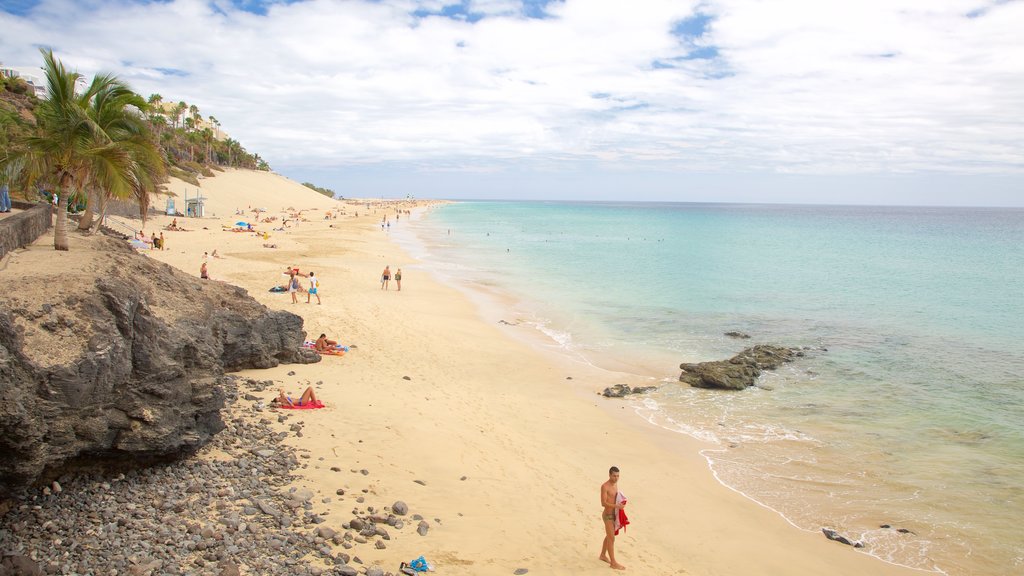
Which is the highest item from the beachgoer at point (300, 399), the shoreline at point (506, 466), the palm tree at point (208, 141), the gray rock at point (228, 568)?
the palm tree at point (208, 141)

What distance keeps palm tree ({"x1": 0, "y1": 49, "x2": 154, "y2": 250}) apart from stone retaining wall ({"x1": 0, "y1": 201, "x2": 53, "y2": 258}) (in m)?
0.49

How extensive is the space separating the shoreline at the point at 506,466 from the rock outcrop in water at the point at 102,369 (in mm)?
1864

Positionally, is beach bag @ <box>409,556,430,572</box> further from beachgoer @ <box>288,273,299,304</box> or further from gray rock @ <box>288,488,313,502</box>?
beachgoer @ <box>288,273,299,304</box>

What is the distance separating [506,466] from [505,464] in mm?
81

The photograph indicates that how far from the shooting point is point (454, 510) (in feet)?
28.5

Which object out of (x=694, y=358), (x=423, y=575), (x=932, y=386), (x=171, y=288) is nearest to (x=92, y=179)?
(x=171, y=288)

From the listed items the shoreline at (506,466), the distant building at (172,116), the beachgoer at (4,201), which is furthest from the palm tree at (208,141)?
the shoreline at (506,466)

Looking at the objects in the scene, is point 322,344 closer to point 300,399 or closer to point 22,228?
point 300,399

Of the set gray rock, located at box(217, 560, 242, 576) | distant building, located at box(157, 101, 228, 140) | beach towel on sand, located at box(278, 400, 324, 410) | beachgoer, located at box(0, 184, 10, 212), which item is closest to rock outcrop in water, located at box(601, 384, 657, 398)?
beach towel on sand, located at box(278, 400, 324, 410)

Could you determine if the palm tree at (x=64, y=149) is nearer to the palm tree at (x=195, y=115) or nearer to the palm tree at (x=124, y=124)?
the palm tree at (x=124, y=124)

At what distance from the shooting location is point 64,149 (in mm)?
11734

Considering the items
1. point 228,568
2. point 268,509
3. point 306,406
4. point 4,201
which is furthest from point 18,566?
point 4,201

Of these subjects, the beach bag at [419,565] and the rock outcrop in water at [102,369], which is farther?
the beach bag at [419,565]

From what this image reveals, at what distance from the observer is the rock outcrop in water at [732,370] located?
16797 mm
